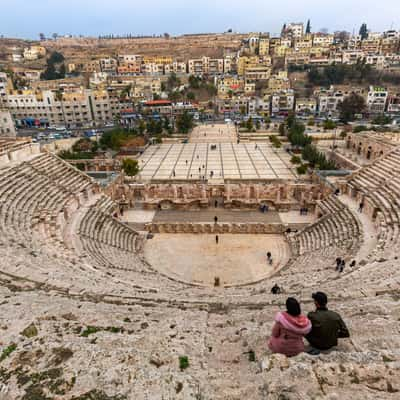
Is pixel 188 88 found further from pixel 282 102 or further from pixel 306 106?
pixel 306 106

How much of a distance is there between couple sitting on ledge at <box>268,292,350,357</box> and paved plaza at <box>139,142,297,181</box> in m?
25.0

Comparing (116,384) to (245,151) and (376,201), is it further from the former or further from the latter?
(245,151)

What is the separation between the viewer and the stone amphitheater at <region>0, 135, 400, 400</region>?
14.5 feet

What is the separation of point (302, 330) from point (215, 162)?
108ft

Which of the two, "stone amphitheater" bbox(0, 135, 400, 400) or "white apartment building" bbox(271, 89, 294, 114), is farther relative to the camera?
"white apartment building" bbox(271, 89, 294, 114)

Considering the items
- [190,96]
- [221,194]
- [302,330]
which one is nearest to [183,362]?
[302,330]

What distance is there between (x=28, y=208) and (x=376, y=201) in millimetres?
20489

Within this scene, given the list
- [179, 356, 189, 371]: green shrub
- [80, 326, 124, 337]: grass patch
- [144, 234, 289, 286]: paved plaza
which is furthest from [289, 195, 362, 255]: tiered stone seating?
[80, 326, 124, 337]: grass patch

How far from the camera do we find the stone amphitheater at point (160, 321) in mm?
4422

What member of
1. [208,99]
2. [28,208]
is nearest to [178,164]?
[28,208]

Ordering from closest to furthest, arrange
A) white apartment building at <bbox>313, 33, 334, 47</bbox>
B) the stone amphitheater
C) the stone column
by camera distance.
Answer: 1. the stone amphitheater
2. the stone column
3. white apartment building at <bbox>313, 33, 334, 47</bbox>

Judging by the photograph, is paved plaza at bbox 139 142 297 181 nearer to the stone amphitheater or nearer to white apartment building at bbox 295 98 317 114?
the stone amphitheater

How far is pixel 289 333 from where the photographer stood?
15.7 feet

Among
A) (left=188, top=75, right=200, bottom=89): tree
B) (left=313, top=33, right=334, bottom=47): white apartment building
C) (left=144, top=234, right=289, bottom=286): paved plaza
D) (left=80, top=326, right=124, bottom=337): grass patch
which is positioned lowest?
(left=144, top=234, right=289, bottom=286): paved plaza
